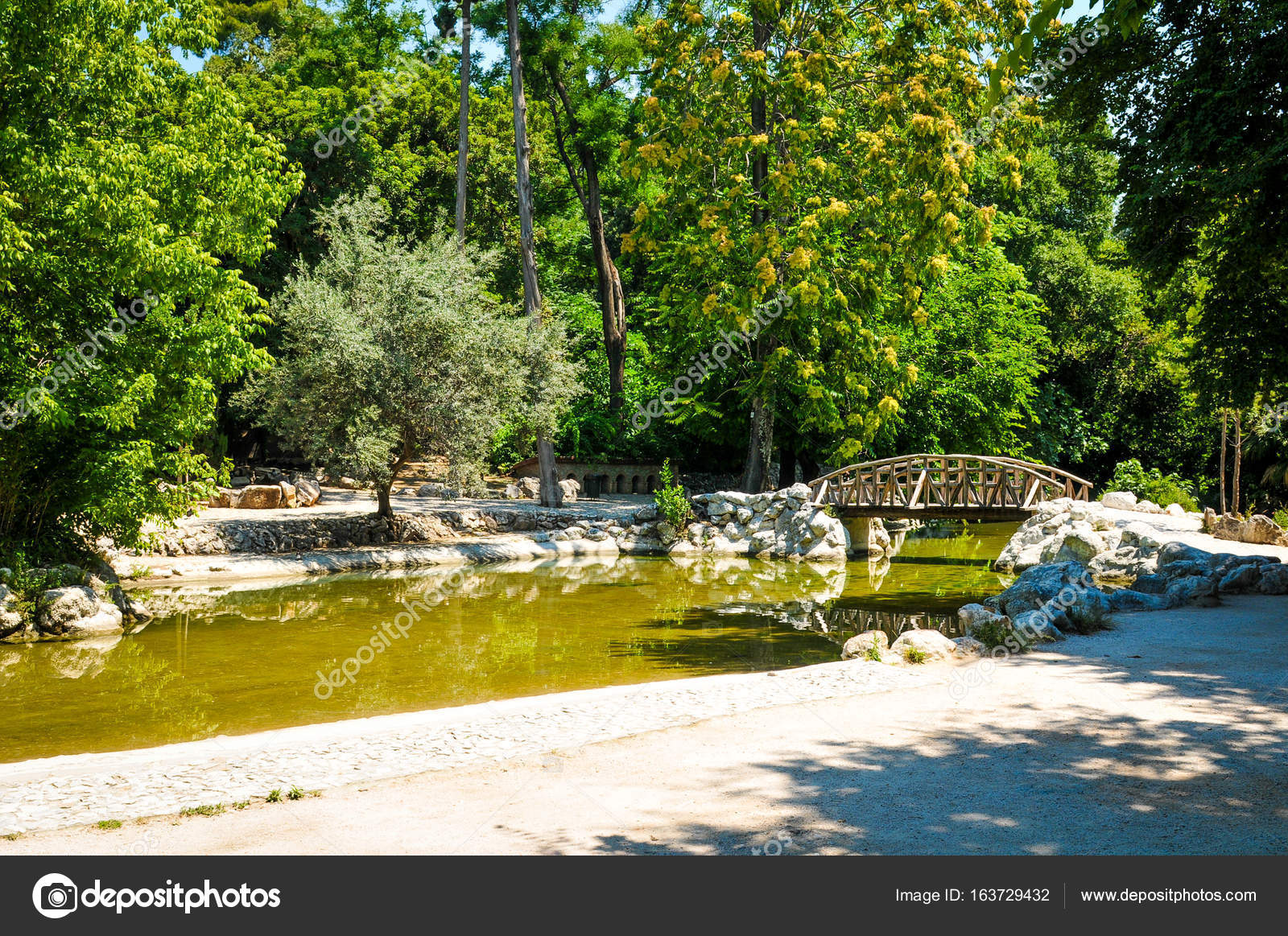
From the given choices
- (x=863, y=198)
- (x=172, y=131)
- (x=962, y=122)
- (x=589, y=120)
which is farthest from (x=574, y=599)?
(x=589, y=120)

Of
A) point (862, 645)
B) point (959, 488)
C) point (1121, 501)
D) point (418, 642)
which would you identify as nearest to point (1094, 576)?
point (959, 488)

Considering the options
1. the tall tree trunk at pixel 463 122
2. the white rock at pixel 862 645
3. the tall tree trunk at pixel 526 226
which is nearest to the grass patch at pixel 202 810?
the white rock at pixel 862 645

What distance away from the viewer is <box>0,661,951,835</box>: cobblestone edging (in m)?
5.55

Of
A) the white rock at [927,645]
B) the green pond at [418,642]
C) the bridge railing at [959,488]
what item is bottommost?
the green pond at [418,642]

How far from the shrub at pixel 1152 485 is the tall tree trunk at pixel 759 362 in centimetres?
1030

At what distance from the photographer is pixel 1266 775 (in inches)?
214

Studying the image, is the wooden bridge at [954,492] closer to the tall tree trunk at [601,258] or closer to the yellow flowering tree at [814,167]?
the yellow flowering tree at [814,167]

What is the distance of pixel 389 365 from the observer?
18.1 metres

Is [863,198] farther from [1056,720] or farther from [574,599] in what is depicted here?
[1056,720]

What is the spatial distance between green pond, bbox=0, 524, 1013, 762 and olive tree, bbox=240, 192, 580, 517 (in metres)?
2.52

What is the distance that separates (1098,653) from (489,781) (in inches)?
250

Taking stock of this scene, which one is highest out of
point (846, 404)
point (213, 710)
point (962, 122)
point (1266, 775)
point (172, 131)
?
point (962, 122)

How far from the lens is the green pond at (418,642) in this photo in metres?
8.77
